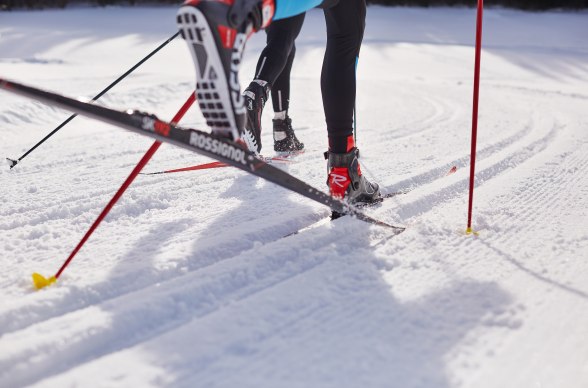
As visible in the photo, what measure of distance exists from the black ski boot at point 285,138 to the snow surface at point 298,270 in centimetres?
20

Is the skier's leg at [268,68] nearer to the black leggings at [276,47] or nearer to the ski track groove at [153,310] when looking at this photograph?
the black leggings at [276,47]

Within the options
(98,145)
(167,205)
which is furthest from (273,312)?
(98,145)

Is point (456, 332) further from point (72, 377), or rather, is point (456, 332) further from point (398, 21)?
point (398, 21)

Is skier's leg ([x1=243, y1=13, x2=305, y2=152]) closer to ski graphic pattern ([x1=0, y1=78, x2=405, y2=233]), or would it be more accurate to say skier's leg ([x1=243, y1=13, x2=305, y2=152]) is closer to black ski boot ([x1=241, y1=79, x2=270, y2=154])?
black ski boot ([x1=241, y1=79, x2=270, y2=154])

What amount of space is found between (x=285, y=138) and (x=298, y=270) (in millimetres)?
1590

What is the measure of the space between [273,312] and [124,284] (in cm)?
42

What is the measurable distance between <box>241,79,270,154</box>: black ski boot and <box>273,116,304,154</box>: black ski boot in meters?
0.50

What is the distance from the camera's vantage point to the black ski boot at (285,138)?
2895 mm

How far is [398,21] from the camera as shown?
528 inches

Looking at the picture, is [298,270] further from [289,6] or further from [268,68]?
[268,68]

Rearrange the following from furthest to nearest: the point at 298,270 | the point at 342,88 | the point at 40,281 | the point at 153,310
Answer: the point at 342,88 < the point at 298,270 < the point at 40,281 < the point at 153,310

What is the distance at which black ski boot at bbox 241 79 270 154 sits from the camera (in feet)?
7.52

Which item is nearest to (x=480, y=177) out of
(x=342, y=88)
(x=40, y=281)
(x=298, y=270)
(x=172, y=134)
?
(x=342, y=88)

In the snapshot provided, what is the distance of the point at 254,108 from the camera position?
7.66 feet
